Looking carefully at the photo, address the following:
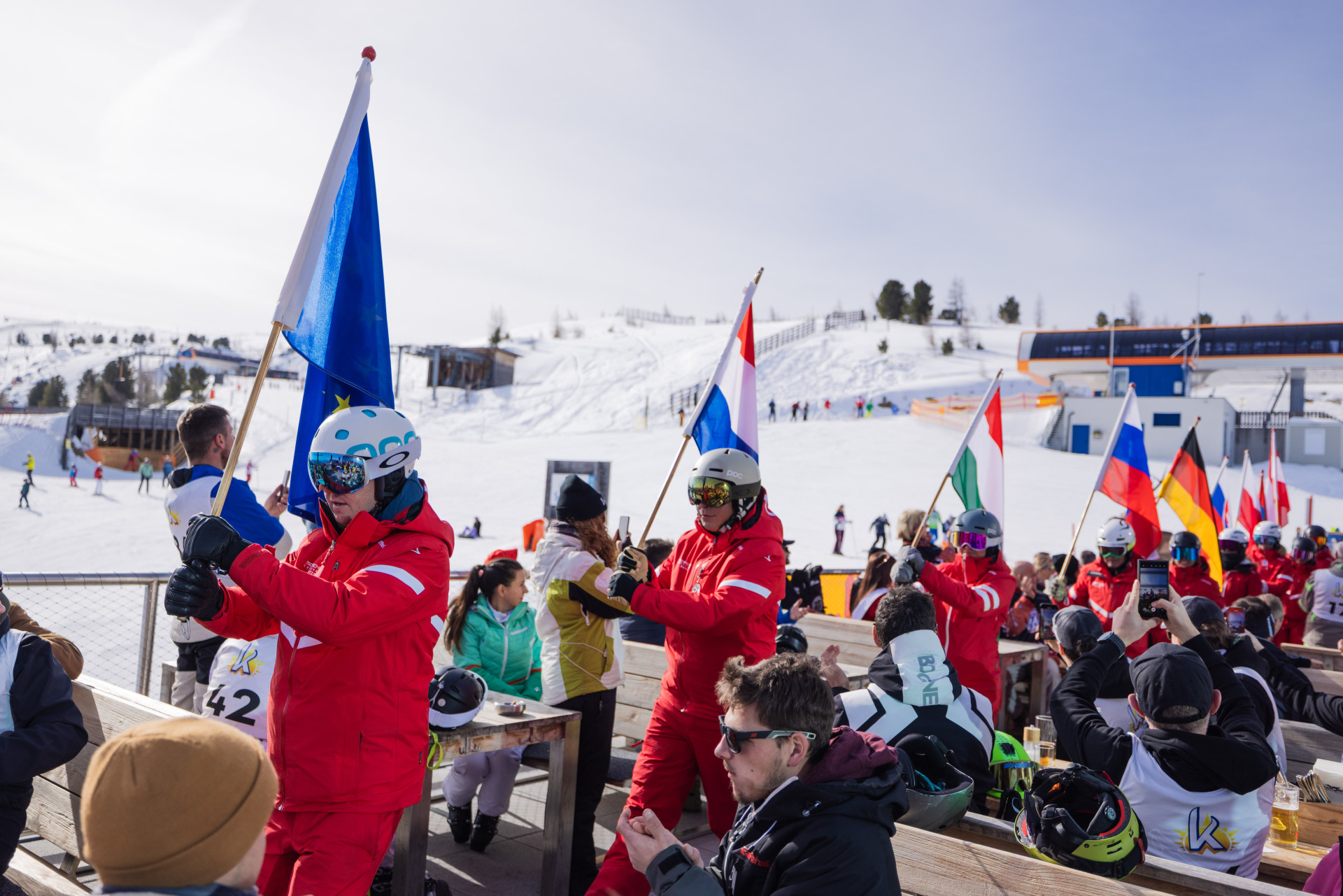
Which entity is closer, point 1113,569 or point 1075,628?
point 1075,628

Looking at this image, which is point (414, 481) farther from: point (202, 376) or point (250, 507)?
point (202, 376)

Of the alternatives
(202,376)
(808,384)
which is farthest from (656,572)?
(202,376)

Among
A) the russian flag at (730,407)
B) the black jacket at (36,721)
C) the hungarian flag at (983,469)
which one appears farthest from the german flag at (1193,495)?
the black jacket at (36,721)

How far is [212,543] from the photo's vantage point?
2.47 m

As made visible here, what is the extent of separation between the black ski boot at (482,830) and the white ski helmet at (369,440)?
9.81 ft

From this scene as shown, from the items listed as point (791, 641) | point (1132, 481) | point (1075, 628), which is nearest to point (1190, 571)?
point (1132, 481)

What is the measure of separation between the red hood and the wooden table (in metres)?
1.92

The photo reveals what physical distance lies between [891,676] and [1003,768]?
2.66 feet

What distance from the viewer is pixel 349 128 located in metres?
3.63

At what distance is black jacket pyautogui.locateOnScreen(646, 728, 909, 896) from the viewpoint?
2.23 m

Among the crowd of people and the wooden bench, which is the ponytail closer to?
the crowd of people

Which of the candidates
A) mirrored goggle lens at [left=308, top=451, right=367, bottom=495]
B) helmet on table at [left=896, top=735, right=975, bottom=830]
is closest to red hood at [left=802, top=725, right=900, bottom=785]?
helmet on table at [left=896, top=735, right=975, bottom=830]

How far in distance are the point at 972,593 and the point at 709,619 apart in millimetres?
2503

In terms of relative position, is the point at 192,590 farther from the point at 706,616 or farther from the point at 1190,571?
the point at 1190,571
